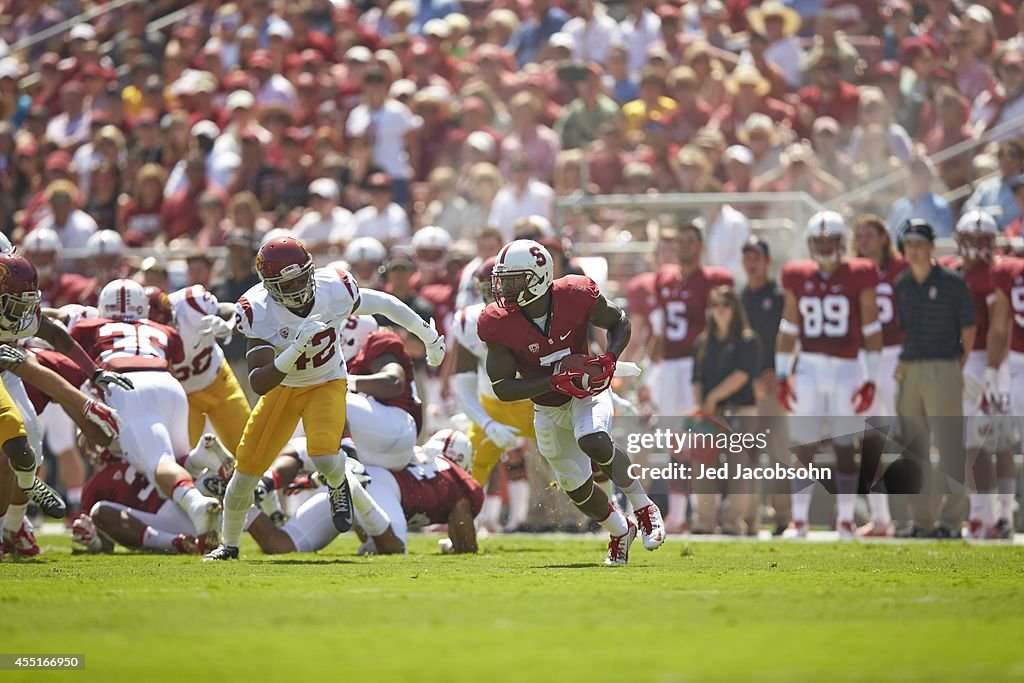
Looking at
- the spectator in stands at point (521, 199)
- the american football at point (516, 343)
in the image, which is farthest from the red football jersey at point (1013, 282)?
the spectator in stands at point (521, 199)

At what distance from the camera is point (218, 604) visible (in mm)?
7242

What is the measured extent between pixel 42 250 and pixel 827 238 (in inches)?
276

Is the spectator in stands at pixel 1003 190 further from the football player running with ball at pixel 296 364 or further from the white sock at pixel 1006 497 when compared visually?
the football player running with ball at pixel 296 364

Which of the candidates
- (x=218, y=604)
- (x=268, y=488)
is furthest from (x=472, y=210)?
(x=218, y=604)

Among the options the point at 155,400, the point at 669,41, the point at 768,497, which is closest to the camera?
the point at 155,400

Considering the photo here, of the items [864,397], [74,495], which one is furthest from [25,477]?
[864,397]

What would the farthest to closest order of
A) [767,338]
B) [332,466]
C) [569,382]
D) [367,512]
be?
1. [767,338]
2. [367,512]
3. [332,466]
4. [569,382]

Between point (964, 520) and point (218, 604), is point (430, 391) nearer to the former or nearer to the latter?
point (964, 520)

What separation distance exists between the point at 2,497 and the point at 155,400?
50.5 inches

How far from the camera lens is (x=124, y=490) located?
11102 millimetres

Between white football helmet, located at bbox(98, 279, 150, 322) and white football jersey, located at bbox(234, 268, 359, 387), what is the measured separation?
6.65 feet

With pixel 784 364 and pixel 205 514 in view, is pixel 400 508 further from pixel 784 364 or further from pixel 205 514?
pixel 784 364

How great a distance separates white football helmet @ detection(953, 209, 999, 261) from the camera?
1246 centimetres

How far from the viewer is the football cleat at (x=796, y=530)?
12.8 metres
